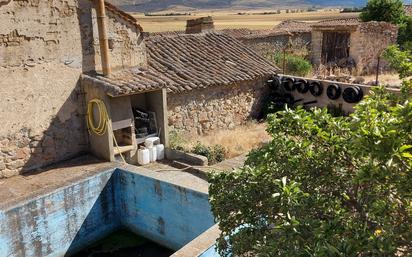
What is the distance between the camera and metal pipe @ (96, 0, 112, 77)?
1038 cm

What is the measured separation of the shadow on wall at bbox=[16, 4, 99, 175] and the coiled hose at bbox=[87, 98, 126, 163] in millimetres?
281

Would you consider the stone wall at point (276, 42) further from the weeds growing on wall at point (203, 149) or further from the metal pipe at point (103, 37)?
the metal pipe at point (103, 37)

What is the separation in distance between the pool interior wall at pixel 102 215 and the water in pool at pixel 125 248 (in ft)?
0.46

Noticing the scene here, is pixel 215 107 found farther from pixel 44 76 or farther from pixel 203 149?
pixel 44 76

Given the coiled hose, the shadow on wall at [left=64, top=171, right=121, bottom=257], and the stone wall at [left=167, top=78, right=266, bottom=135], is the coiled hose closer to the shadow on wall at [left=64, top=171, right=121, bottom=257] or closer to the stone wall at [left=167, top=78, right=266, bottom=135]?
the shadow on wall at [left=64, top=171, right=121, bottom=257]

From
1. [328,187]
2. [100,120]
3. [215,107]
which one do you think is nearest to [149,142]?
[100,120]

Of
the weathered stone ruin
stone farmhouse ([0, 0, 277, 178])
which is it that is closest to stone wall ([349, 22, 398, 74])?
the weathered stone ruin

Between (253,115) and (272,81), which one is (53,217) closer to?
(253,115)

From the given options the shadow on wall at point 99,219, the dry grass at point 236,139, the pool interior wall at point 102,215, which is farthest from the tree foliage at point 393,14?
the shadow on wall at point 99,219

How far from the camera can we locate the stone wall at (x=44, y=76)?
9.43 meters

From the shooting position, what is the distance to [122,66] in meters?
11.4

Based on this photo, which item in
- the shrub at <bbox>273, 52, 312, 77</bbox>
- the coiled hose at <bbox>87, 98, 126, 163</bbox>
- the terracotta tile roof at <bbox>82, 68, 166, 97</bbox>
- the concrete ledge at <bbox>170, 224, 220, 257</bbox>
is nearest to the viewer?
the concrete ledge at <bbox>170, 224, 220, 257</bbox>

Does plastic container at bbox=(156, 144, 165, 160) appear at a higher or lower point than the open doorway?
lower

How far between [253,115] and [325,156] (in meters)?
11.9
